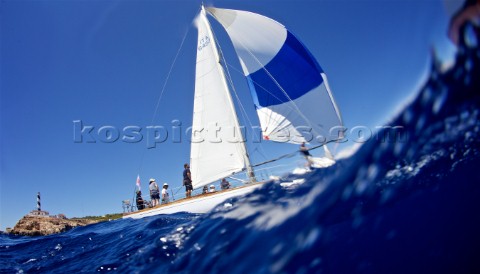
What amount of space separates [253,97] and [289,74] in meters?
2.26

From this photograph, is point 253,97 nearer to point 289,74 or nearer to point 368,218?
point 289,74

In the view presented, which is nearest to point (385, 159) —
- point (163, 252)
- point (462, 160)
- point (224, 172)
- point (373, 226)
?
point (373, 226)

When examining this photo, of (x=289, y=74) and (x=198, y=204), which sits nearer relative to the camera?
(x=198, y=204)

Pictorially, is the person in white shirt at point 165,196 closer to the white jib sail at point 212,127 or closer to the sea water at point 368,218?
the white jib sail at point 212,127

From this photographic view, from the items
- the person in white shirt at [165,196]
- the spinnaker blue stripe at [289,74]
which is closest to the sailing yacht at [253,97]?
the spinnaker blue stripe at [289,74]

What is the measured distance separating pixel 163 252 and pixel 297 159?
263 cm

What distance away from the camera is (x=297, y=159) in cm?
361

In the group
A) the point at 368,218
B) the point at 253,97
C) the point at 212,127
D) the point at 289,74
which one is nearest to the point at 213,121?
the point at 212,127

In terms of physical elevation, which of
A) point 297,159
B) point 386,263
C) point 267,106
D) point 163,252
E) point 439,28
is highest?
point 267,106

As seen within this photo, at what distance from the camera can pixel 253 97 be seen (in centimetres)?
1148

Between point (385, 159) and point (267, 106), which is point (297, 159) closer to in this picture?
point (385, 159)

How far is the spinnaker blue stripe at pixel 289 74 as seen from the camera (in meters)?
9.41

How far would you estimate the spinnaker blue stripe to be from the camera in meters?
9.41

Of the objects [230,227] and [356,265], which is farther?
[356,265]
